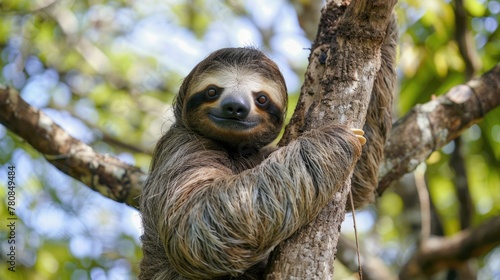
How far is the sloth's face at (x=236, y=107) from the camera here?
709 cm

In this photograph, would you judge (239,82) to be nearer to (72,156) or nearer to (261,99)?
(261,99)

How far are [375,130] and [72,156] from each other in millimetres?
4484

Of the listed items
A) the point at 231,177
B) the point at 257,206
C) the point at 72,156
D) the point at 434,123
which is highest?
the point at 434,123

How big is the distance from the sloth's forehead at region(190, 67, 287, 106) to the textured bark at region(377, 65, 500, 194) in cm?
266

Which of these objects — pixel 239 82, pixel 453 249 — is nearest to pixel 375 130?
pixel 239 82

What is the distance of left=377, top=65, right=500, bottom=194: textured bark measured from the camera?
31.3 ft

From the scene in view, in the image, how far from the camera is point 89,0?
15.8 metres

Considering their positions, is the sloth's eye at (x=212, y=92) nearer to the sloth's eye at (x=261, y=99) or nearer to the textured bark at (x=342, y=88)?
the sloth's eye at (x=261, y=99)

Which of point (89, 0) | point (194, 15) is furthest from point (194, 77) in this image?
point (194, 15)

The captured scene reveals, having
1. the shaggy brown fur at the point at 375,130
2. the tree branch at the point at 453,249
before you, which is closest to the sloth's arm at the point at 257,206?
the shaggy brown fur at the point at 375,130

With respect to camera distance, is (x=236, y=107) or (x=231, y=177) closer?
(x=231, y=177)

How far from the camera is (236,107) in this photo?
7.00 meters

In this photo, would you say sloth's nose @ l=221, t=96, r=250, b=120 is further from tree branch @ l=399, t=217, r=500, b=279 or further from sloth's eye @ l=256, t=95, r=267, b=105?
tree branch @ l=399, t=217, r=500, b=279

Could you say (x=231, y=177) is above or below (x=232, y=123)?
below
